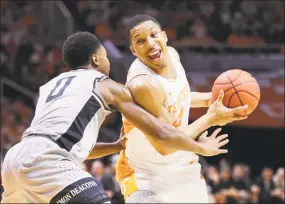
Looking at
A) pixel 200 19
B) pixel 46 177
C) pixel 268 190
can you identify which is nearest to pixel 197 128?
pixel 46 177

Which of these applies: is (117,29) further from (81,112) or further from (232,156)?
(81,112)

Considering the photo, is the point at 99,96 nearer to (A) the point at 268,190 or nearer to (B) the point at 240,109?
(B) the point at 240,109

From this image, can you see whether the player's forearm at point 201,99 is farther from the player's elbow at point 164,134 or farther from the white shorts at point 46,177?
the white shorts at point 46,177

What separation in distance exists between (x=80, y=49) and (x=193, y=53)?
10629 millimetres

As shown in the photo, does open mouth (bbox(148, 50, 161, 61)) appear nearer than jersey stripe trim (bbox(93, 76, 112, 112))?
No

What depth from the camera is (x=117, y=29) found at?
655 inches

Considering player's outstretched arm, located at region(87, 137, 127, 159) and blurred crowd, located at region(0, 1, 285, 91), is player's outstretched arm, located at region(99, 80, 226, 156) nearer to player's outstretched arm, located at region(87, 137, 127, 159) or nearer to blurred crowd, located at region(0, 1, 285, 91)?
player's outstretched arm, located at region(87, 137, 127, 159)

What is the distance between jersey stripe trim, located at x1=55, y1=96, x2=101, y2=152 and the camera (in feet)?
14.8

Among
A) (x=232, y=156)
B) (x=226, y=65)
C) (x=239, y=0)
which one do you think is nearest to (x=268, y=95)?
(x=226, y=65)

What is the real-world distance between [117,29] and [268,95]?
457cm

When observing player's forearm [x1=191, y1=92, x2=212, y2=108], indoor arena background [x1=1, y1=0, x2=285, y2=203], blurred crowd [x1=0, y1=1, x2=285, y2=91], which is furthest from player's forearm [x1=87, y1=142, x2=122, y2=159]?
blurred crowd [x1=0, y1=1, x2=285, y2=91]

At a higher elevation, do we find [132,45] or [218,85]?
[132,45]

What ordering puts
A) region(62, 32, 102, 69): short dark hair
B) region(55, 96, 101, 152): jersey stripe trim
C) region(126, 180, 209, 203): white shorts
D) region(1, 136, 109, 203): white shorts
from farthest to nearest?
region(126, 180, 209, 203): white shorts
region(62, 32, 102, 69): short dark hair
region(55, 96, 101, 152): jersey stripe trim
region(1, 136, 109, 203): white shorts

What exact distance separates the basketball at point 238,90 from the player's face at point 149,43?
557mm
